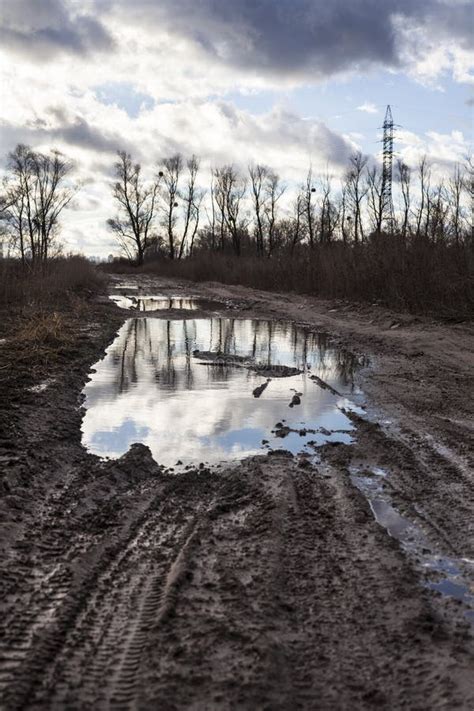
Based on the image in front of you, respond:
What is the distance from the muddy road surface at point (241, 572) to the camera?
87.7 inches

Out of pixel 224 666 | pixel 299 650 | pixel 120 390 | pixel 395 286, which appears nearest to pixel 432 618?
pixel 299 650

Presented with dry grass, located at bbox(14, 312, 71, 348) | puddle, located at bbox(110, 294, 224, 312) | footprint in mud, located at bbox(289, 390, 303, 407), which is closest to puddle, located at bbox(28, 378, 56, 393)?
dry grass, located at bbox(14, 312, 71, 348)

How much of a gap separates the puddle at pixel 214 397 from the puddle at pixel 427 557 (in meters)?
1.36

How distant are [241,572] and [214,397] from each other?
172 inches

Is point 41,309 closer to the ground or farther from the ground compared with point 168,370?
farther from the ground

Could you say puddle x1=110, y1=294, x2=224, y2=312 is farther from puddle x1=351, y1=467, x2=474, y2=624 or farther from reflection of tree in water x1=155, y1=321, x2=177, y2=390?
A: puddle x1=351, y1=467, x2=474, y2=624

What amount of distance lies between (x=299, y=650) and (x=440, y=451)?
10.5ft

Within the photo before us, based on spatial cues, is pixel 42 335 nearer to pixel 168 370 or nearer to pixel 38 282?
pixel 168 370

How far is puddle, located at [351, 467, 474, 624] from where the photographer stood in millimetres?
2928

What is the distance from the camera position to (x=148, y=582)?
2971 mm

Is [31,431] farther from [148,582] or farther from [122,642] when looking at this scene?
[122,642]

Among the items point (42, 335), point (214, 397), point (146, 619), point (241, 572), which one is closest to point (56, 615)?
point (146, 619)

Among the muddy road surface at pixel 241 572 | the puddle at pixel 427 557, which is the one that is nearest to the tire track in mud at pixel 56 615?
the muddy road surface at pixel 241 572

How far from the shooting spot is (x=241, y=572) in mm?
3084
